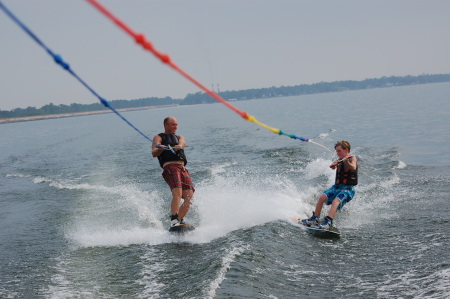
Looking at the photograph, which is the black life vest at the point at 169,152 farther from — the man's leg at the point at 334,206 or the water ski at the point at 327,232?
the man's leg at the point at 334,206

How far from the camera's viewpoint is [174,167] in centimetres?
891

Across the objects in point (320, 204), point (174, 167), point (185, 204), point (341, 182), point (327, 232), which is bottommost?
point (327, 232)

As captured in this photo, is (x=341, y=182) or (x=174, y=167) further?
(x=341, y=182)

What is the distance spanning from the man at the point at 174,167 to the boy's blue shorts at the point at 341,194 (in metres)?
2.88

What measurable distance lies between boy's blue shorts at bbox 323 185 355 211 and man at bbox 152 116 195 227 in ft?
9.45

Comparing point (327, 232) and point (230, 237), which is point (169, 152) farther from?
point (327, 232)

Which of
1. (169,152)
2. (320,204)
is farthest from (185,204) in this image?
(320,204)

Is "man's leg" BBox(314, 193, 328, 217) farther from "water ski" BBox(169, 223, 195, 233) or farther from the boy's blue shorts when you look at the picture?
"water ski" BBox(169, 223, 195, 233)

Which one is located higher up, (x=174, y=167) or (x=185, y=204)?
(x=174, y=167)

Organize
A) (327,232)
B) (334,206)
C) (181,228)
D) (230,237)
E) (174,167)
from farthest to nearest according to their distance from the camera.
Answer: (174,167), (334,206), (181,228), (327,232), (230,237)

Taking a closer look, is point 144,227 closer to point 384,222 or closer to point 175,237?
point 175,237

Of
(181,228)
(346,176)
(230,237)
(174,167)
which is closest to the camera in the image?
(230,237)

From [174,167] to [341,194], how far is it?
11.1 ft

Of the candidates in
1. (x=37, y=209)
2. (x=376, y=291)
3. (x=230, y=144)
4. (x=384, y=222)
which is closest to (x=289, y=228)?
(x=384, y=222)
